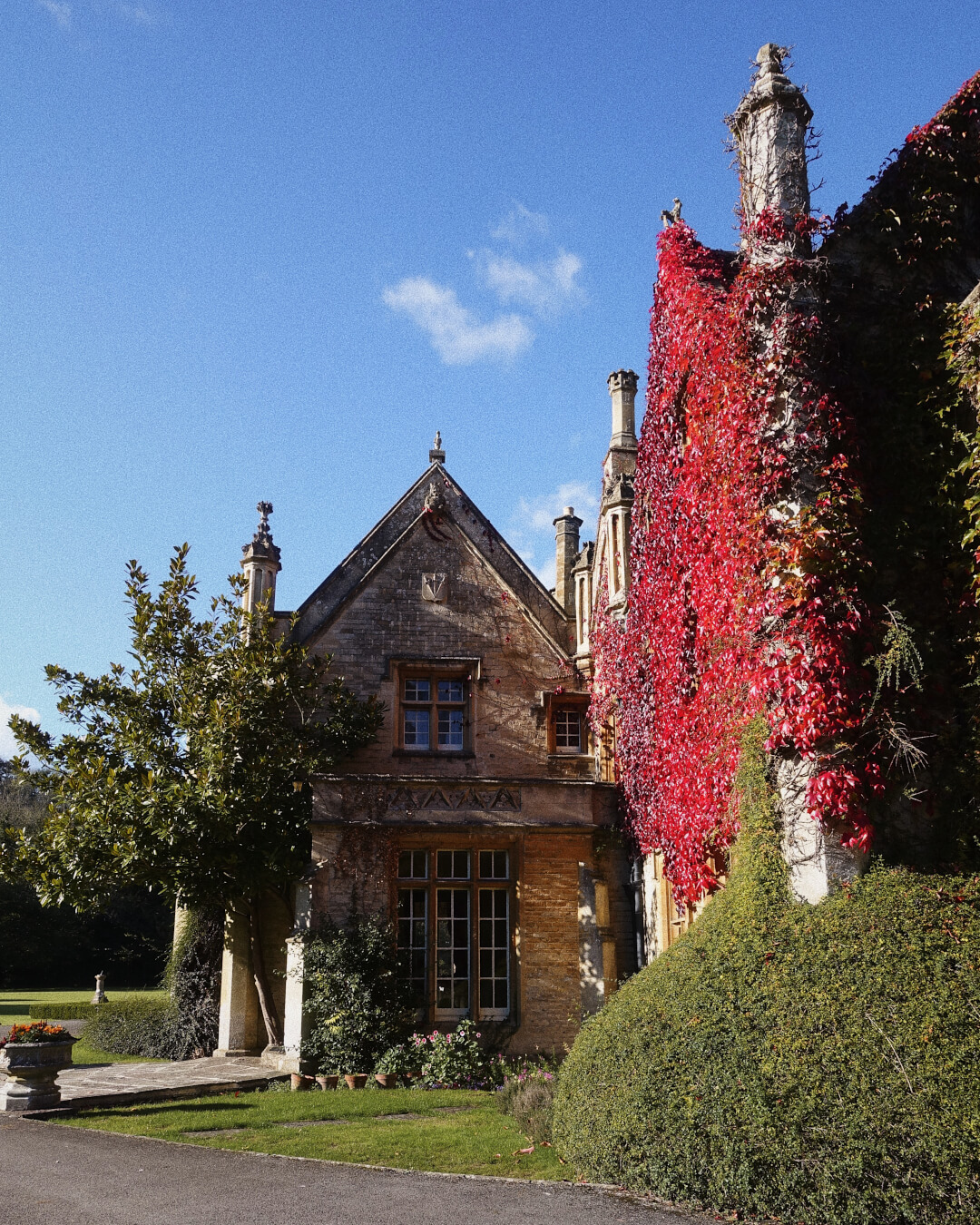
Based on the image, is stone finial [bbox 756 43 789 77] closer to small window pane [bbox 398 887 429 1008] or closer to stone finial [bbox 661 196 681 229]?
stone finial [bbox 661 196 681 229]

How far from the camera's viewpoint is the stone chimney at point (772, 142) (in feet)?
37.2

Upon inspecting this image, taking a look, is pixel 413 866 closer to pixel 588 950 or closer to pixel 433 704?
pixel 588 950

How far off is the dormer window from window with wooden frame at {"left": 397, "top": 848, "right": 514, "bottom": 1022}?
3102 mm

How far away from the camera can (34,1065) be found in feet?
37.5

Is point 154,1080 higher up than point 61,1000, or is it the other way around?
point 154,1080

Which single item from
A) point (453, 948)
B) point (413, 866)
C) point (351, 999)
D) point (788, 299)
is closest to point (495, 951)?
point (453, 948)

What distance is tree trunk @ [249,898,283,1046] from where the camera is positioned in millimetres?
16047

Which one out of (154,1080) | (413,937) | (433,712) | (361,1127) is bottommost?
(154,1080)

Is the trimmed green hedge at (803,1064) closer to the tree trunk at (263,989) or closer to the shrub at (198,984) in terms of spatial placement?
the tree trunk at (263,989)

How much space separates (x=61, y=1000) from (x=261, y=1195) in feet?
93.1

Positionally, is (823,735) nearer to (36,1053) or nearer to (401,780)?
(401,780)

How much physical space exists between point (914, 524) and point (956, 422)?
1.11 meters

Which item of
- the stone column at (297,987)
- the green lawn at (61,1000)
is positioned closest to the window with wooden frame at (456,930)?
the stone column at (297,987)

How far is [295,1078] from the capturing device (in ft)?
44.0
